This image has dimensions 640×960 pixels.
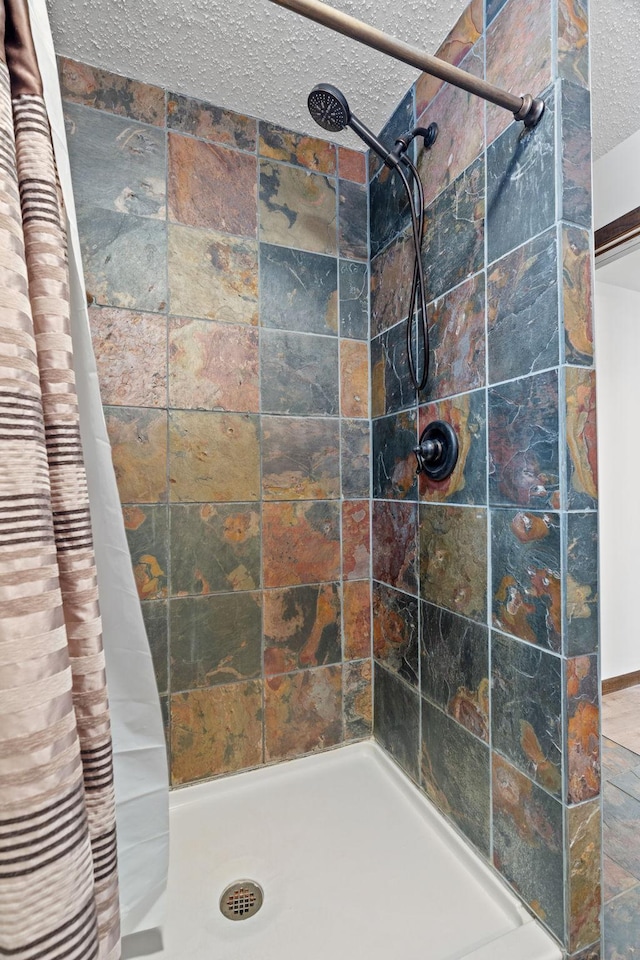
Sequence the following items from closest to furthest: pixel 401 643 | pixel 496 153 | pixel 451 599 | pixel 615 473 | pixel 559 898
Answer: pixel 559 898 → pixel 496 153 → pixel 451 599 → pixel 401 643 → pixel 615 473

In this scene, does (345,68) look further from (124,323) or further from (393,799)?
(393,799)

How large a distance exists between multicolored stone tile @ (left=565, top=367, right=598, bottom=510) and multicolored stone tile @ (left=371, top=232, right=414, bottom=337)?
0.66m

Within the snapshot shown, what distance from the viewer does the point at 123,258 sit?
4.32 feet

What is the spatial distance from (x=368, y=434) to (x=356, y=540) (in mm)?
382

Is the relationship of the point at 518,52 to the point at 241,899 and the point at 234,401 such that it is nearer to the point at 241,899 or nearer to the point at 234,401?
the point at 234,401

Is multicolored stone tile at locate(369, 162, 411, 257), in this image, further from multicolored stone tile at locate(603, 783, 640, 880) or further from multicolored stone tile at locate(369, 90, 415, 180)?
multicolored stone tile at locate(603, 783, 640, 880)

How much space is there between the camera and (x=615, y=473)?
2.43 meters

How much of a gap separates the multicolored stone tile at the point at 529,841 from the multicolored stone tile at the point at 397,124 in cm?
169

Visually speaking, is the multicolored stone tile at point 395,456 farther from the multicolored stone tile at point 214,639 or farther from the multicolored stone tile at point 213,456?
the multicolored stone tile at point 214,639

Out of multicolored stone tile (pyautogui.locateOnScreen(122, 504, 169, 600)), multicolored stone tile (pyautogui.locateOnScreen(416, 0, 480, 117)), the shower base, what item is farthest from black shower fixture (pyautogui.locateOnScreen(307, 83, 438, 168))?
the shower base

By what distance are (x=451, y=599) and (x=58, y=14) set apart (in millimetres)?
1804

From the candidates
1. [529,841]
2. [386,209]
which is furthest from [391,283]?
[529,841]

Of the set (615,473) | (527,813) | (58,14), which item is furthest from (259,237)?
(615,473)

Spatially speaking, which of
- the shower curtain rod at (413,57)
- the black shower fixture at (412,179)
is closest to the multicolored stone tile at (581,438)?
the black shower fixture at (412,179)
